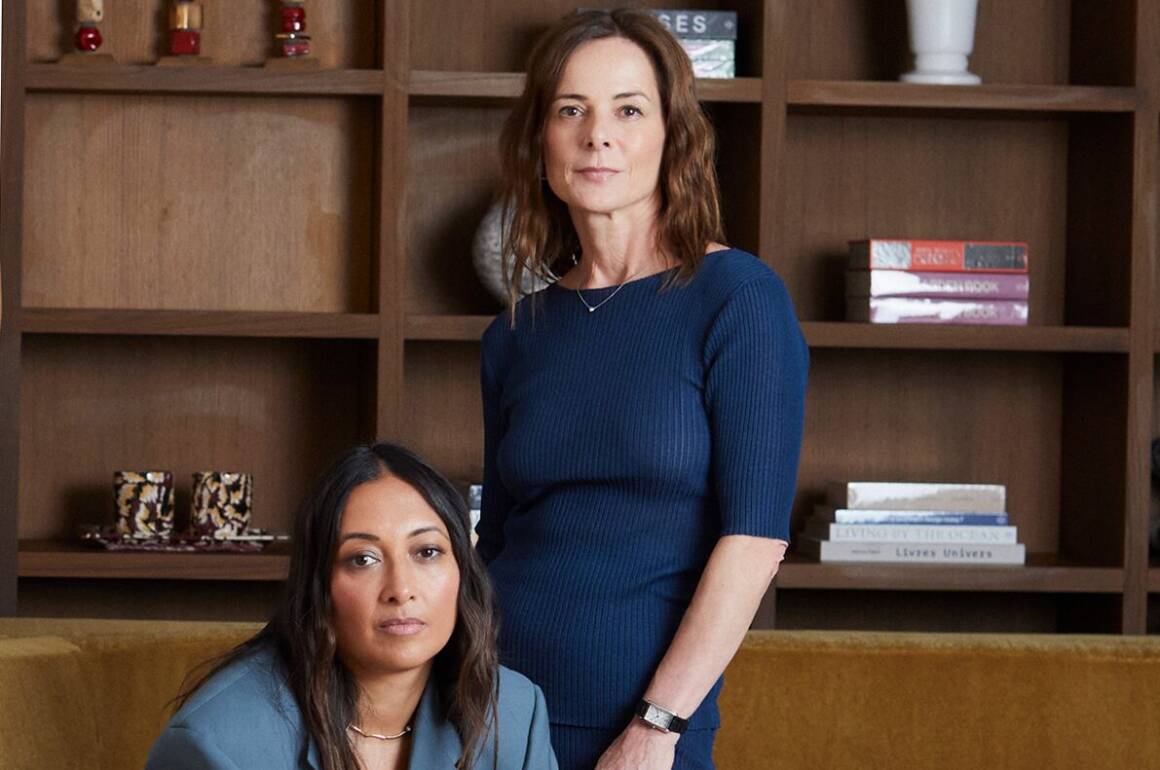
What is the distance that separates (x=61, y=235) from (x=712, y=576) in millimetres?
2046

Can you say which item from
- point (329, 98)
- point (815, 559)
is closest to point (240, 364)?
point (329, 98)

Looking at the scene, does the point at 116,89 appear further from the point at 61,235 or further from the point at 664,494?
the point at 664,494

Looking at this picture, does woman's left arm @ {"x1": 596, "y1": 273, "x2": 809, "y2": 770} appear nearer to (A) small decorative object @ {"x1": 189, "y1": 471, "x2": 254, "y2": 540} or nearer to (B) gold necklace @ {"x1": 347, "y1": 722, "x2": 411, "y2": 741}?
(B) gold necklace @ {"x1": 347, "y1": 722, "x2": 411, "y2": 741}

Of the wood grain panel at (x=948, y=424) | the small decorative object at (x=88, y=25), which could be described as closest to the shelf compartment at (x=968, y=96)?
the wood grain panel at (x=948, y=424)

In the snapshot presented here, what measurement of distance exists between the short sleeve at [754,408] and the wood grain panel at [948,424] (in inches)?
68.8

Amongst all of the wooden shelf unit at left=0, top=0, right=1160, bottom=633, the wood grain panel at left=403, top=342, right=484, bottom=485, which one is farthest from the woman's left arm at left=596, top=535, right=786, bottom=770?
the wood grain panel at left=403, top=342, right=484, bottom=485

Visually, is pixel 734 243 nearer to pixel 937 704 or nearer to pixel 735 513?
pixel 937 704

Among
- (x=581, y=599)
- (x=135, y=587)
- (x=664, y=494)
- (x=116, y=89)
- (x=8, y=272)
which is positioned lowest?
(x=135, y=587)

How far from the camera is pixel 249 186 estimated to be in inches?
129

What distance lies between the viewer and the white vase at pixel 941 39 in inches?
121

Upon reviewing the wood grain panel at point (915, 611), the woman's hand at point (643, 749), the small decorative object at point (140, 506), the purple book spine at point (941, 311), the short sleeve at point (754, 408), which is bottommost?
the wood grain panel at point (915, 611)

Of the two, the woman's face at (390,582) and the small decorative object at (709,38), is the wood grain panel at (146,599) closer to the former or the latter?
the small decorative object at (709,38)

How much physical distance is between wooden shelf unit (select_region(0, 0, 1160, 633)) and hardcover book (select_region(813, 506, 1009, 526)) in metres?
0.12

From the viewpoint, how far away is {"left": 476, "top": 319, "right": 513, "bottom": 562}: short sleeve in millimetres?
1877
